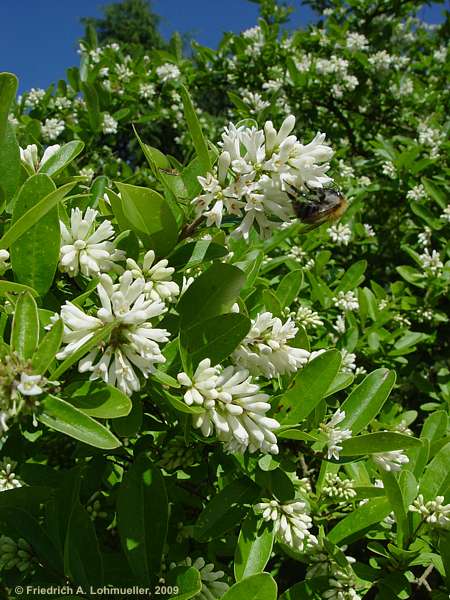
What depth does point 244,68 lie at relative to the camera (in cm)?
610

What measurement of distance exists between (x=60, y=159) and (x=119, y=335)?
0.87 m

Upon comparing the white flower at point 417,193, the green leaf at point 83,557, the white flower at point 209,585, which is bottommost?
the white flower at point 209,585

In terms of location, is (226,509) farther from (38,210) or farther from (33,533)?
(38,210)

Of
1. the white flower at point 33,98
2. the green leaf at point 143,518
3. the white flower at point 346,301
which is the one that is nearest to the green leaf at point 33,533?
the green leaf at point 143,518

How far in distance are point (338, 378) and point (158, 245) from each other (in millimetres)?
851

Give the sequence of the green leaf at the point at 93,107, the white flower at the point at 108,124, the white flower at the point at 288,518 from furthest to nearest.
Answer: the white flower at the point at 108,124 < the green leaf at the point at 93,107 < the white flower at the point at 288,518

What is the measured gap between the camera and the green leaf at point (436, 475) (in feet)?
6.66

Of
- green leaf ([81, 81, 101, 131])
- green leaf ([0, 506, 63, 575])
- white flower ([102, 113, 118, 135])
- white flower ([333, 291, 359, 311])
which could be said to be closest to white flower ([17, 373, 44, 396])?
green leaf ([0, 506, 63, 575])

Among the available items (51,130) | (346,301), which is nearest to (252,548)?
(346,301)

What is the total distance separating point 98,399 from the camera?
4.54 feet

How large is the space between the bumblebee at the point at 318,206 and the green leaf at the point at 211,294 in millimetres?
311

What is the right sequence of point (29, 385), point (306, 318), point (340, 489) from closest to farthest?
point (29, 385)
point (340, 489)
point (306, 318)

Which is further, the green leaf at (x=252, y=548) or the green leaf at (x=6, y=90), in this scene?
the green leaf at (x=252, y=548)

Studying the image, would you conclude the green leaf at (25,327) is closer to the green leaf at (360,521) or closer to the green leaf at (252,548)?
the green leaf at (252,548)
